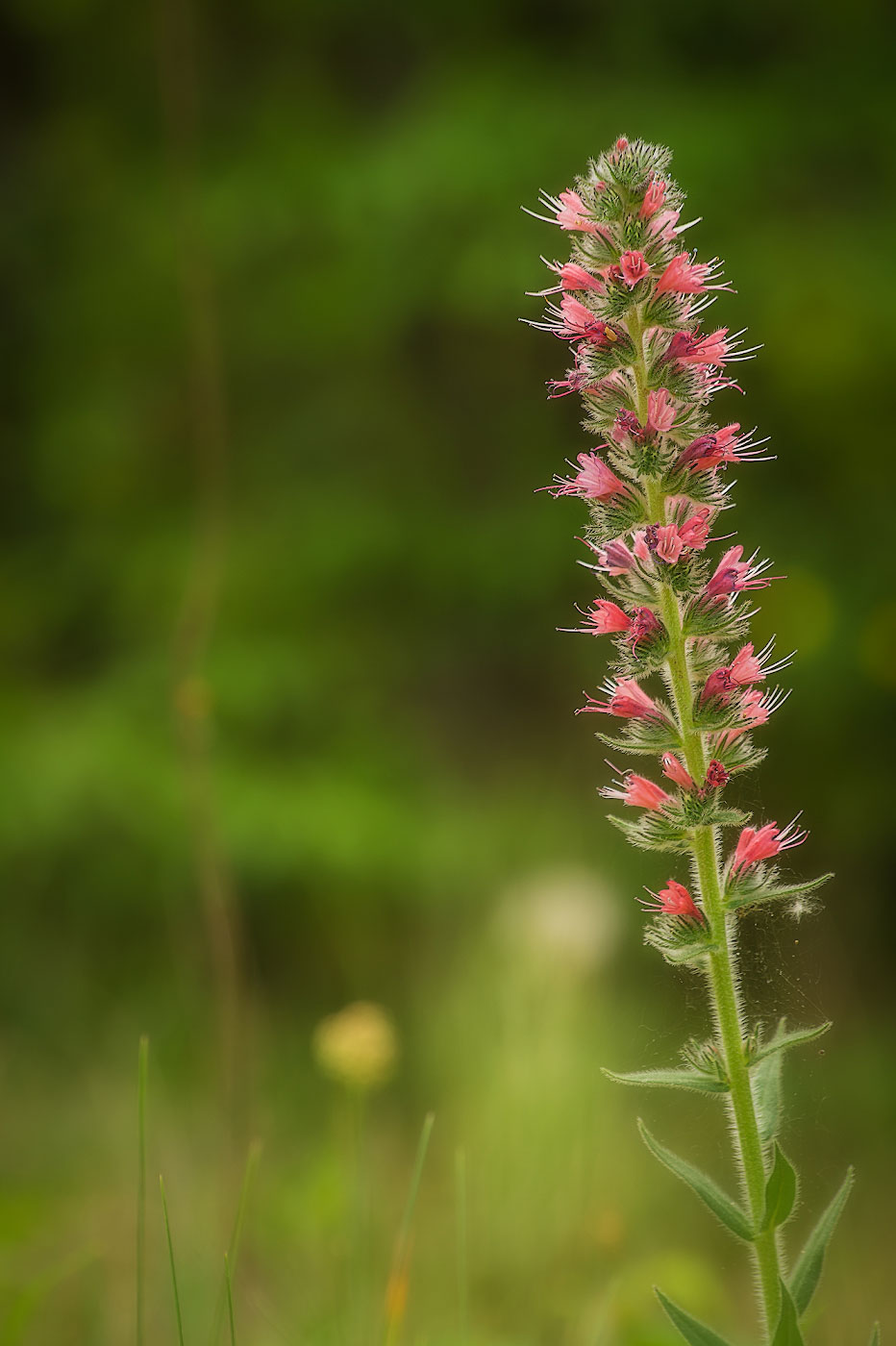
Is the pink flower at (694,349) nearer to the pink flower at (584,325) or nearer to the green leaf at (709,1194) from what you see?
the pink flower at (584,325)

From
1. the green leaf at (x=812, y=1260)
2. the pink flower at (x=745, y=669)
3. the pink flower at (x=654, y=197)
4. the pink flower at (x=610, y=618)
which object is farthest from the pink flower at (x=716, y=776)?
the pink flower at (x=654, y=197)

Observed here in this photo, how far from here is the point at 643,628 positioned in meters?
1.38

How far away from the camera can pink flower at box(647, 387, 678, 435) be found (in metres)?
1.36

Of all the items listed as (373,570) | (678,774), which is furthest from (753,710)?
(373,570)

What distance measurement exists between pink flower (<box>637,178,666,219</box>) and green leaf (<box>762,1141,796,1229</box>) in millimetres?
1070

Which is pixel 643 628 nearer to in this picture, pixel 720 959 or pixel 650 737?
pixel 650 737

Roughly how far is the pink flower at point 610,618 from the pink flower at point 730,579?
137mm

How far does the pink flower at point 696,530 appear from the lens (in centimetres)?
137

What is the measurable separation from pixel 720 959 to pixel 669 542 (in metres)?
0.49

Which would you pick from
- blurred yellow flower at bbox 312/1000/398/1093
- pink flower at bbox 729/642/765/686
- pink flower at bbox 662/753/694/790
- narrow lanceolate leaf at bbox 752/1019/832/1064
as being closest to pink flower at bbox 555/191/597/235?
pink flower at bbox 729/642/765/686

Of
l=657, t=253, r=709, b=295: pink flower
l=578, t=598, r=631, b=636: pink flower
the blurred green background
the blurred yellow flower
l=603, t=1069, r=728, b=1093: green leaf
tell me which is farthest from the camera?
the blurred green background

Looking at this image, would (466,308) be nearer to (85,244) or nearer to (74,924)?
(85,244)

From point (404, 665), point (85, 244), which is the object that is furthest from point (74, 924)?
point (85, 244)

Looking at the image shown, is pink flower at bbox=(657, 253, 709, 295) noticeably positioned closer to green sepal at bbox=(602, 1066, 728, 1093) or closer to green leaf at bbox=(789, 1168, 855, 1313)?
green sepal at bbox=(602, 1066, 728, 1093)
